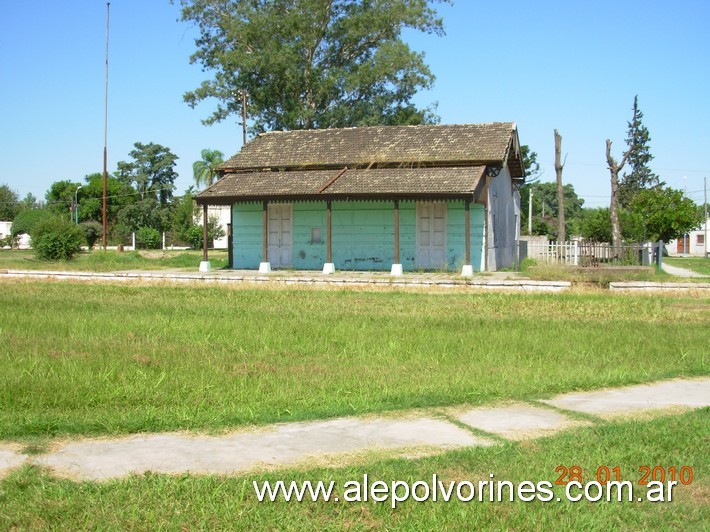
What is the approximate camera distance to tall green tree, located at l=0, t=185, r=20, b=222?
94.4m

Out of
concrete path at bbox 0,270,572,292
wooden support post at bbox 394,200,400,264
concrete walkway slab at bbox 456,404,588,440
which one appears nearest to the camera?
concrete walkway slab at bbox 456,404,588,440

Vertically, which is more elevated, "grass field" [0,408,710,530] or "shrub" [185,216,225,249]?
"shrub" [185,216,225,249]

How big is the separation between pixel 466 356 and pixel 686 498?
4752 millimetres

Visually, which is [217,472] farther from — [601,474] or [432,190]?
[432,190]

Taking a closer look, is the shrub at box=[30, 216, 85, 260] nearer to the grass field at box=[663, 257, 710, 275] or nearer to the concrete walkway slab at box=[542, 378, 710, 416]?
the grass field at box=[663, 257, 710, 275]

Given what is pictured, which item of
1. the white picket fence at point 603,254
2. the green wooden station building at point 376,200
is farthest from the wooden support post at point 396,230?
the white picket fence at point 603,254

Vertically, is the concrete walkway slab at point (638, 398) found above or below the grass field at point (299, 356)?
below

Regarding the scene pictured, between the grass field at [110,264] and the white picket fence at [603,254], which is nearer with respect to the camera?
the white picket fence at [603,254]

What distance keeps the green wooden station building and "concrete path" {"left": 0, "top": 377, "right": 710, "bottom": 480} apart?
59.9 ft

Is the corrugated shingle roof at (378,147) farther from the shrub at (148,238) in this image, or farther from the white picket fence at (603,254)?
the shrub at (148,238)

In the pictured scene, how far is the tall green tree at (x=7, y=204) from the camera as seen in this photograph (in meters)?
94.4

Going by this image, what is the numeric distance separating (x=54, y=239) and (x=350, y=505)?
32009 millimetres

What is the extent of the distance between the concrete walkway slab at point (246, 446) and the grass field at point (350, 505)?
321 millimetres

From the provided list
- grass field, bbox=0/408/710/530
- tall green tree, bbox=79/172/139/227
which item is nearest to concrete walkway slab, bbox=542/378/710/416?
grass field, bbox=0/408/710/530
